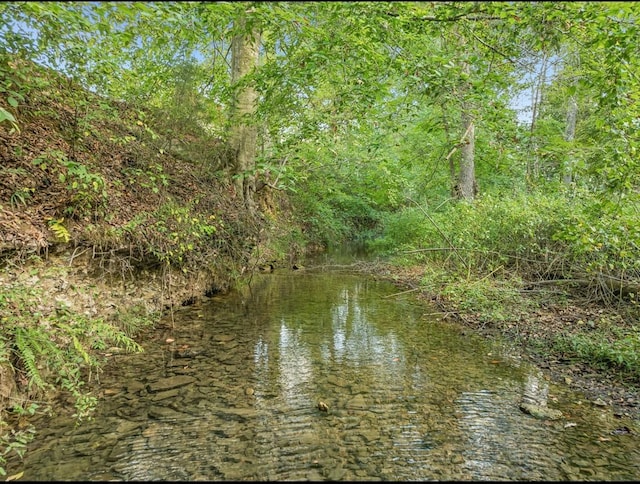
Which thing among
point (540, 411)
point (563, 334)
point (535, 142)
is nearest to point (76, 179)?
point (540, 411)

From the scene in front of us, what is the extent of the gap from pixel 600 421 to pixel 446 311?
12.3 ft

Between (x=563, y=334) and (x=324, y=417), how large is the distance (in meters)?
4.24

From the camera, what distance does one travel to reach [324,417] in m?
3.60

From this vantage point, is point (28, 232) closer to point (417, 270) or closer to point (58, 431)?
point (58, 431)

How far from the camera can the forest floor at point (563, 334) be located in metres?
4.13

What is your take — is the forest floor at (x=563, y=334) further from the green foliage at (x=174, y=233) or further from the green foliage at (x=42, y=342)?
the green foliage at (x=42, y=342)

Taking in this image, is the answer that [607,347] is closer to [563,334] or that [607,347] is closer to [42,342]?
[563,334]

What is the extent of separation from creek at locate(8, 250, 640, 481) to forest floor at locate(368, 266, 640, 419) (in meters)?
0.28

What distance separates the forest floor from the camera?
13.5 feet

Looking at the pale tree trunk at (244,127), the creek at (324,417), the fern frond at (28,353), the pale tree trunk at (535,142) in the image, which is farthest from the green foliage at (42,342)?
the pale tree trunk at (535,142)

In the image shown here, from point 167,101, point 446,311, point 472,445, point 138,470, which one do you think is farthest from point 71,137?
point 446,311

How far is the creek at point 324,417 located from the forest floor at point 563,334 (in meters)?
0.28

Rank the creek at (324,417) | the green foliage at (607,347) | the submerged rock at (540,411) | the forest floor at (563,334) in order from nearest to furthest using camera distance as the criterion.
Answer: the creek at (324,417) < the submerged rock at (540,411) < the forest floor at (563,334) < the green foliage at (607,347)

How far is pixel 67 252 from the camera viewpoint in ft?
15.7
